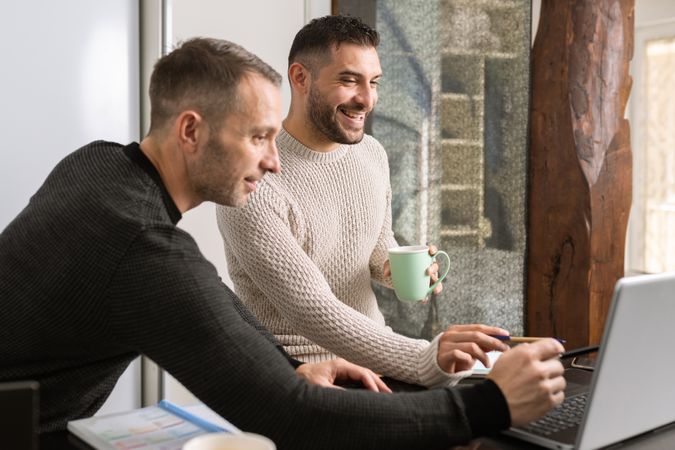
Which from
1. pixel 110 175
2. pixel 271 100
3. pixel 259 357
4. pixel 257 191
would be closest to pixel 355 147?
pixel 257 191

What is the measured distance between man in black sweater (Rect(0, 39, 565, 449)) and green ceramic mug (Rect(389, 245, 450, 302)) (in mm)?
313

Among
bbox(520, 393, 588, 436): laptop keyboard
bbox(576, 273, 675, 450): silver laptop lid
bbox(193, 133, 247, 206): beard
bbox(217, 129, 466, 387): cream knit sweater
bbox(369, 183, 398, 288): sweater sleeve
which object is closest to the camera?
bbox(576, 273, 675, 450): silver laptop lid

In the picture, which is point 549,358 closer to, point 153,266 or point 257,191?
point 153,266

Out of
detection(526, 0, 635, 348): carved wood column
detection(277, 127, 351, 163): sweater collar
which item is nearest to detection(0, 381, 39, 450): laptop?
detection(277, 127, 351, 163): sweater collar

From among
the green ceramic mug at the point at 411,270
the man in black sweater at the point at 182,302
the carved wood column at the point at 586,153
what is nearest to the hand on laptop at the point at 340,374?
the man in black sweater at the point at 182,302

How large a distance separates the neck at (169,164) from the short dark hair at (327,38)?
720mm

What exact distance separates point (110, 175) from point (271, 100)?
0.92ft

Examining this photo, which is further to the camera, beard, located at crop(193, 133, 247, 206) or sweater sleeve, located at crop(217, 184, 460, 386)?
sweater sleeve, located at crop(217, 184, 460, 386)

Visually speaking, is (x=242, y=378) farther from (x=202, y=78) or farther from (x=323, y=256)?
(x=323, y=256)

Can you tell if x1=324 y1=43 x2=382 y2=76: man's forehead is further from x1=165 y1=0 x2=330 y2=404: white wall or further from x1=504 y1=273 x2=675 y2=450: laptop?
x1=504 y1=273 x2=675 y2=450: laptop

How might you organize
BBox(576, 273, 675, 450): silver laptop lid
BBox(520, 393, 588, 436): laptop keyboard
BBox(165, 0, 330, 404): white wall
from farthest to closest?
BBox(165, 0, 330, 404): white wall → BBox(520, 393, 588, 436): laptop keyboard → BBox(576, 273, 675, 450): silver laptop lid

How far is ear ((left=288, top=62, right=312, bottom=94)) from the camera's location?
6.28ft

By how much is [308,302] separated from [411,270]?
229mm

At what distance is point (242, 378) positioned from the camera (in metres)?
1.01
